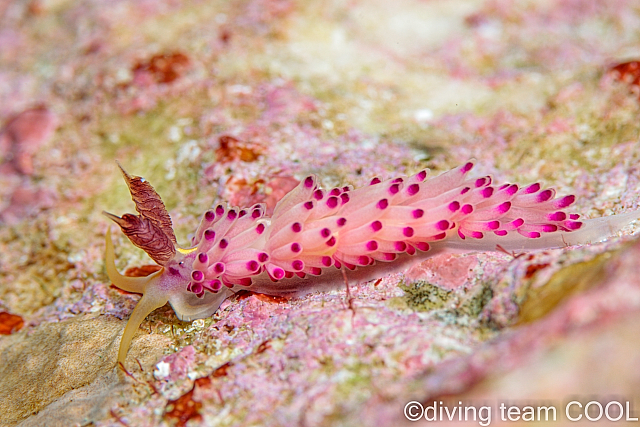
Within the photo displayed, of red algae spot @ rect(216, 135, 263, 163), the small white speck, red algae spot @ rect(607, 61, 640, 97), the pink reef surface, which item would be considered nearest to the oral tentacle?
the pink reef surface

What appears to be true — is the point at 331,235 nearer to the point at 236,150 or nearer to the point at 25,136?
the point at 236,150

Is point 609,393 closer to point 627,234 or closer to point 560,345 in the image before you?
point 560,345

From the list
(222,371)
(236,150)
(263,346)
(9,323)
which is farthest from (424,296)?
(9,323)

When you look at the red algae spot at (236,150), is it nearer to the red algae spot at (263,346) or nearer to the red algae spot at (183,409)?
the red algae spot at (263,346)

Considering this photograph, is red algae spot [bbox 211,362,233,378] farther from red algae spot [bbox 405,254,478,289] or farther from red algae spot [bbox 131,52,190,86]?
red algae spot [bbox 131,52,190,86]

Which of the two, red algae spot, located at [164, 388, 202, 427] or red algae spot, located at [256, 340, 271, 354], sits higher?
red algae spot, located at [256, 340, 271, 354]

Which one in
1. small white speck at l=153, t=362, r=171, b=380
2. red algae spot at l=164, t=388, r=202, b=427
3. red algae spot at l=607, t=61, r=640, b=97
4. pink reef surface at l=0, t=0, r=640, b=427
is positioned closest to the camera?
pink reef surface at l=0, t=0, r=640, b=427
